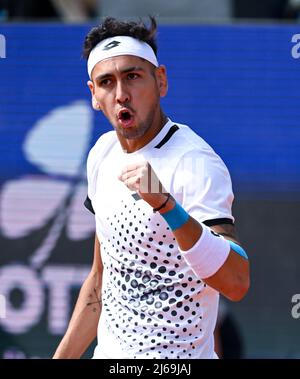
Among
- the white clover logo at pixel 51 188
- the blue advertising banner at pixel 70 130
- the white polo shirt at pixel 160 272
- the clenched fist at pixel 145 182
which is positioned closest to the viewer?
the clenched fist at pixel 145 182

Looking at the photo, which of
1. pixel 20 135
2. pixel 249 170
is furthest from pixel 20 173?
pixel 249 170

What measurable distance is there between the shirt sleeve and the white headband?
0.48 m

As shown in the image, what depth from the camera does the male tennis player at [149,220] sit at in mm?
3410

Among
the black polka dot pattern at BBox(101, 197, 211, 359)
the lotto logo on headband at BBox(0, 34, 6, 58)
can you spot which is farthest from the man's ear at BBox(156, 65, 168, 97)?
the lotto logo on headband at BBox(0, 34, 6, 58)

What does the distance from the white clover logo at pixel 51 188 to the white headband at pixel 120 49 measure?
11.9ft

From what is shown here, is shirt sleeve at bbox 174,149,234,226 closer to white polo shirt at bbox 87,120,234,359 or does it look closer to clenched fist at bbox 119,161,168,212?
white polo shirt at bbox 87,120,234,359

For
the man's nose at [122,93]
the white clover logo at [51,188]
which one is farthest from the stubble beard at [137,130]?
the white clover logo at [51,188]

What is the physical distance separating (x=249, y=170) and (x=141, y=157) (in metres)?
3.62

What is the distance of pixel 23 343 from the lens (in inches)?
292

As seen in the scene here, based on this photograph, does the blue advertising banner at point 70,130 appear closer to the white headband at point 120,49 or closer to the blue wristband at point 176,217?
the white headband at point 120,49

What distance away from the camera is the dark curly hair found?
3818 millimetres

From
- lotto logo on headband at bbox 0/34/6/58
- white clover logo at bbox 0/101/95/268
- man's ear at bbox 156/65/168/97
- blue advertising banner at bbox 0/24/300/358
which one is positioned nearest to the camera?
man's ear at bbox 156/65/168/97

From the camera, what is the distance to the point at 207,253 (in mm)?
3193

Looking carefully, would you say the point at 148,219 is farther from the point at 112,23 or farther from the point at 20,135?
the point at 20,135
